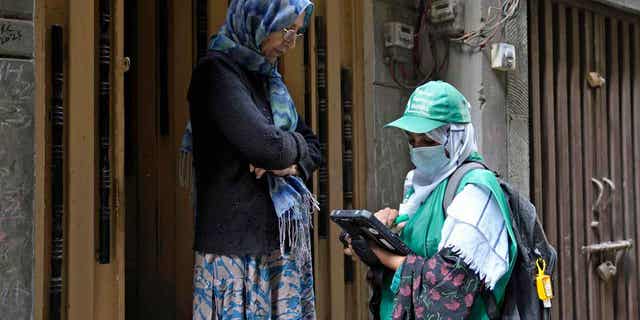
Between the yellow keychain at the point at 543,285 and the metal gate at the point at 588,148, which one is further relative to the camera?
the metal gate at the point at 588,148

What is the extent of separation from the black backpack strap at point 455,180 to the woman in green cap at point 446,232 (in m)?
0.02

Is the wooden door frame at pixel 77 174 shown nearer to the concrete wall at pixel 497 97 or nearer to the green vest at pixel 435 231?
the green vest at pixel 435 231

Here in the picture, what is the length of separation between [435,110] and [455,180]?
0.25 m

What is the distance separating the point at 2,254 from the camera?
263 centimetres

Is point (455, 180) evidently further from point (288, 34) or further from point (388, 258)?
point (288, 34)

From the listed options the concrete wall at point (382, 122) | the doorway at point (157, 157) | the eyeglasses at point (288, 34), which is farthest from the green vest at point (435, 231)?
the doorway at point (157, 157)

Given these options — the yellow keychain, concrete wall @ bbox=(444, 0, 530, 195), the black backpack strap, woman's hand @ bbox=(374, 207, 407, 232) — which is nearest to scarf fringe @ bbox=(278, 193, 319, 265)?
woman's hand @ bbox=(374, 207, 407, 232)

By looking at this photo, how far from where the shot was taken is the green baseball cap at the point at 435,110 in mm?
2400

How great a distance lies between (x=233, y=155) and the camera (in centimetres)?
272

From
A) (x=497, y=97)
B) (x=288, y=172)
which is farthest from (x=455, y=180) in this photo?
(x=497, y=97)

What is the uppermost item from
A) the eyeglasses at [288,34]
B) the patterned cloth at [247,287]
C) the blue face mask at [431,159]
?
the eyeglasses at [288,34]

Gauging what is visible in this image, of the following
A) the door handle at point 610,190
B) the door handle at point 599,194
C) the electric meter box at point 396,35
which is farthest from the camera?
the door handle at point 610,190

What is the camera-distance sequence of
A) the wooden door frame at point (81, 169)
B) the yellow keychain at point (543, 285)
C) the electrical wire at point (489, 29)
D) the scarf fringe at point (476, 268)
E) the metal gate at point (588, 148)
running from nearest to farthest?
1. the scarf fringe at point (476, 268)
2. the yellow keychain at point (543, 285)
3. the wooden door frame at point (81, 169)
4. the electrical wire at point (489, 29)
5. the metal gate at point (588, 148)

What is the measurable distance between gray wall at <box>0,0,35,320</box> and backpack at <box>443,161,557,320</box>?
1573 millimetres
